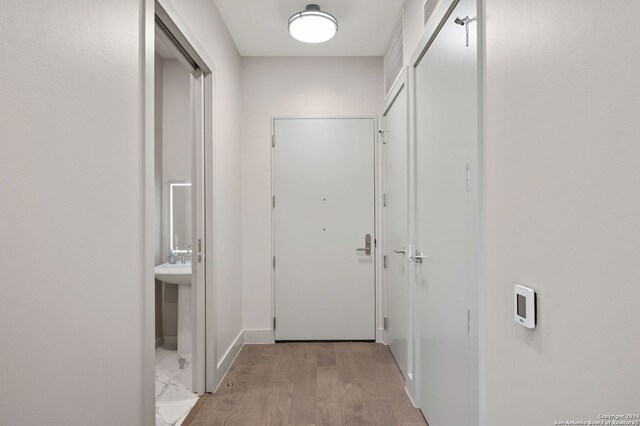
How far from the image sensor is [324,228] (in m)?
3.54

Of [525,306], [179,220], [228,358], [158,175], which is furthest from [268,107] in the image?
[525,306]

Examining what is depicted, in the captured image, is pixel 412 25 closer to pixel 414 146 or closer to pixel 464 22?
pixel 414 146

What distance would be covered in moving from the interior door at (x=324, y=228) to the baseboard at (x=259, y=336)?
88 mm

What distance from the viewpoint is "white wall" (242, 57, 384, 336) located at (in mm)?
3537

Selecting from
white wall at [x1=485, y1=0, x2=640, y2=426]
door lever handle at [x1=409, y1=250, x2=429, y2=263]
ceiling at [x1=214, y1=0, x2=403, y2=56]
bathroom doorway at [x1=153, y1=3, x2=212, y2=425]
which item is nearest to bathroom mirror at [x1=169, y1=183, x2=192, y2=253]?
bathroom doorway at [x1=153, y1=3, x2=212, y2=425]

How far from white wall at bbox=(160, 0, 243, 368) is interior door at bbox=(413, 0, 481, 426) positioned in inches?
55.4

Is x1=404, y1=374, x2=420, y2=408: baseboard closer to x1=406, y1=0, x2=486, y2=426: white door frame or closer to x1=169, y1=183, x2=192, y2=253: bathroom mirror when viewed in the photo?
x1=406, y1=0, x2=486, y2=426: white door frame

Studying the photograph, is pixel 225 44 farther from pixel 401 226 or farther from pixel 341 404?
pixel 341 404

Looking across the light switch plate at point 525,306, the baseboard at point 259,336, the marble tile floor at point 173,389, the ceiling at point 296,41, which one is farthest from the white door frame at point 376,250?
the light switch plate at point 525,306

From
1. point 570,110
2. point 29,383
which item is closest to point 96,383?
point 29,383

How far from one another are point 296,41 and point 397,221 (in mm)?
1804

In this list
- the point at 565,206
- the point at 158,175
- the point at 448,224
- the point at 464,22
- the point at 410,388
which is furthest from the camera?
the point at 158,175

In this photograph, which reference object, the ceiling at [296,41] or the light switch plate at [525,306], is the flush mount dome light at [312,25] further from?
the light switch plate at [525,306]

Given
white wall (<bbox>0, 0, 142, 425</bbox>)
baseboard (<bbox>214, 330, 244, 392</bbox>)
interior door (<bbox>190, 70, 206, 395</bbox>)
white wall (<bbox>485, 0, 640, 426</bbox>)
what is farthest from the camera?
baseboard (<bbox>214, 330, 244, 392</bbox>)
